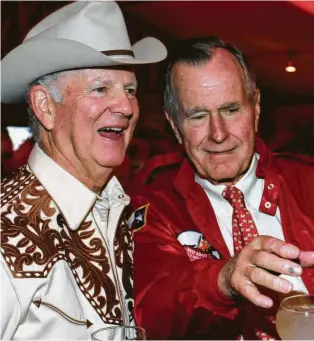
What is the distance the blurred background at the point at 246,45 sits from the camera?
69.0 inches

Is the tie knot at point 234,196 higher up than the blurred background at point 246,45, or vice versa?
the blurred background at point 246,45

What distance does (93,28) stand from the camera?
1363 millimetres

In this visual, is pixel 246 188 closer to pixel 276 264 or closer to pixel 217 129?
pixel 217 129

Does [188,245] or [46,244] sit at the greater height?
[46,244]

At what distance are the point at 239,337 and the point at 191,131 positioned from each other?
64cm

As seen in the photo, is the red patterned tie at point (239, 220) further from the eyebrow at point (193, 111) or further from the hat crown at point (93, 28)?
the hat crown at point (93, 28)

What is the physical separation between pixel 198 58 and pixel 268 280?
79 cm

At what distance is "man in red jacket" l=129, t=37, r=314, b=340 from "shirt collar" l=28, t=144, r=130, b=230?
0.25 meters

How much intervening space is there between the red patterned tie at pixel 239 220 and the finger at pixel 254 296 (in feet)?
1.68

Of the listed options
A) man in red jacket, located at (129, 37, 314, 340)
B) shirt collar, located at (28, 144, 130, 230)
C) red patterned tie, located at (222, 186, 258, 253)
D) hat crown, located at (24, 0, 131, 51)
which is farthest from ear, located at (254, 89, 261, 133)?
shirt collar, located at (28, 144, 130, 230)

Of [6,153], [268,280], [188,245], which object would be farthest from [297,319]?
[6,153]

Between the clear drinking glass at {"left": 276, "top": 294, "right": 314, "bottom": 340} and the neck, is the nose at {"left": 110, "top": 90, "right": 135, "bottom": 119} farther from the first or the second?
the clear drinking glass at {"left": 276, "top": 294, "right": 314, "bottom": 340}

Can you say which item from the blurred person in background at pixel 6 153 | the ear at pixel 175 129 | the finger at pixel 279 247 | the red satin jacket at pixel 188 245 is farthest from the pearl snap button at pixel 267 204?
the blurred person in background at pixel 6 153

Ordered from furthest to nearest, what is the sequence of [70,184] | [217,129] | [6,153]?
[6,153] < [217,129] < [70,184]
